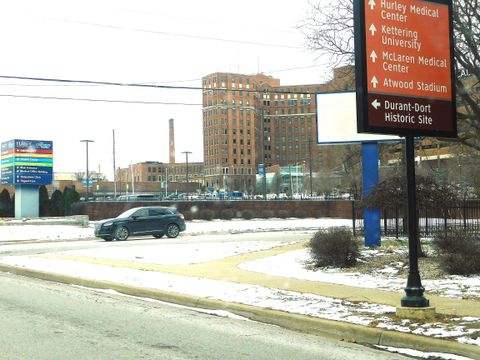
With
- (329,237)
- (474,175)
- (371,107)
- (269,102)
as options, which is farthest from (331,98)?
(269,102)

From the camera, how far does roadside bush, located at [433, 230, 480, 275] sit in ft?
41.7

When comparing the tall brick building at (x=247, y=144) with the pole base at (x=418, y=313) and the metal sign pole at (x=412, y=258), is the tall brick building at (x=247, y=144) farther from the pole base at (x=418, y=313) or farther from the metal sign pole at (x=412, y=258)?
the pole base at (x=418, y=313)

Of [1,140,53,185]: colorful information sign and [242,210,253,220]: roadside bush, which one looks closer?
[1,140,53,185]: colorful information sign

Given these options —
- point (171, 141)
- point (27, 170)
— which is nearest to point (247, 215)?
point (27, 170)

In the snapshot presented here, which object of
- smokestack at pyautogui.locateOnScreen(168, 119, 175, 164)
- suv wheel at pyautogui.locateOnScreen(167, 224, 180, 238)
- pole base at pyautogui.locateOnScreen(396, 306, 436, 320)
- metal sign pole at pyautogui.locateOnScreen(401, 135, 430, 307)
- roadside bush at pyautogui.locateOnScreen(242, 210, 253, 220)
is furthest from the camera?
smokestack at pyautogui.locateOnScreen(168, 119, 175, 164)

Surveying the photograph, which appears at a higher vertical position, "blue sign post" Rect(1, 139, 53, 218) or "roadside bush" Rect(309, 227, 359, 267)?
"blue sign post" Rect(1, 139, 53, 218)

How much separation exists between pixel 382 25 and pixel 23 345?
670cm

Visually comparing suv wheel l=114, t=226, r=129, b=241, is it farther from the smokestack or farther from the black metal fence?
the smokestack

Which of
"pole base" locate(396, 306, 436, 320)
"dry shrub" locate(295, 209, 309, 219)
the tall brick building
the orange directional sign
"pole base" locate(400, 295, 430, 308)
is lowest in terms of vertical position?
"dry shrub" locate(295, 209, 309, 219)

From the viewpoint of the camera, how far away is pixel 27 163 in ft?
143

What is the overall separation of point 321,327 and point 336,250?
21.6 feet

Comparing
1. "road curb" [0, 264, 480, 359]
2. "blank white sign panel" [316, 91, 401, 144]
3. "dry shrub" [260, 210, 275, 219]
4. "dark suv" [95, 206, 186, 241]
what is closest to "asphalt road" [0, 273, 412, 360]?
"road curb" [0, 264, 480, 359]

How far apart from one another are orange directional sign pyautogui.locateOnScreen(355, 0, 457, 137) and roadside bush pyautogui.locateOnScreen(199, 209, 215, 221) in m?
40.8

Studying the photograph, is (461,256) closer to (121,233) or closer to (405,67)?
(405,67)
